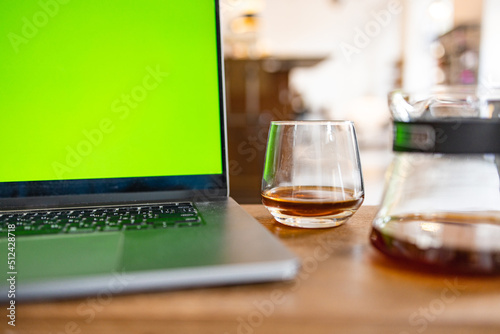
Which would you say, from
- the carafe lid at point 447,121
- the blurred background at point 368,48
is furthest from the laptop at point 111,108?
the blurred background at point 368,48

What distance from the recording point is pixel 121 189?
2.10 ft

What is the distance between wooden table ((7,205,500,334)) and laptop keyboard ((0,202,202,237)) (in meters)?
0.15

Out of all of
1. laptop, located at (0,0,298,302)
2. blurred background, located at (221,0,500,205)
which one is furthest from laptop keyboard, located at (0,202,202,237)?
blurred background, located at (221,0,500,205)

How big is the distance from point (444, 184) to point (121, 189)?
0.44 m

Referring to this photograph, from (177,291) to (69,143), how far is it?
0.38m

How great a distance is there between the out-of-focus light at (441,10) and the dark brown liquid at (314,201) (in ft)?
18.6

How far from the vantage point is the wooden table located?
12.4 inches

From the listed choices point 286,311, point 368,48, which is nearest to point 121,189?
point 286,311

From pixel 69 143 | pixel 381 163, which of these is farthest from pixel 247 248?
pixel 381 163

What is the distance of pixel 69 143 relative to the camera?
2.07ft

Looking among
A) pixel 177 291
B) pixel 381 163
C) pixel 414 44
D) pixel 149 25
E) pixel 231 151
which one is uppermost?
pixel 414 44

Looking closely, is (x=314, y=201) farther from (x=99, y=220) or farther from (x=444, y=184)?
(x=99, y=220)

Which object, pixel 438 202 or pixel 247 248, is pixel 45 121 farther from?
pixel 438 202

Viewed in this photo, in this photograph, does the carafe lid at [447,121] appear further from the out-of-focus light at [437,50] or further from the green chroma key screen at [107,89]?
the out-of-focus light at [437,50]
